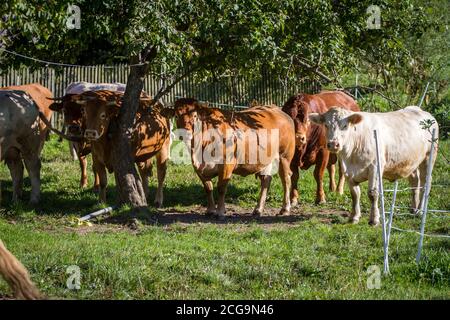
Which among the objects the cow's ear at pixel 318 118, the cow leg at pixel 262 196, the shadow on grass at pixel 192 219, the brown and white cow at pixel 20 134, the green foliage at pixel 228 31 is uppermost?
the green foliage at pixel 228 31

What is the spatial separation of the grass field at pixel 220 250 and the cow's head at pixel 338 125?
4.43 ft

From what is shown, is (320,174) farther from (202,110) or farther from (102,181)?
(102,181)

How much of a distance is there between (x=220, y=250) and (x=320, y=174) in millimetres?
4942

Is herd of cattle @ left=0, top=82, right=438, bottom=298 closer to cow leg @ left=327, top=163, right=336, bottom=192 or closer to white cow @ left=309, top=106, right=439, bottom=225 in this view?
white cow @ left=309, top=106, right=439, bottom=225

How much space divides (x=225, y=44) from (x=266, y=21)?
1.20 metres

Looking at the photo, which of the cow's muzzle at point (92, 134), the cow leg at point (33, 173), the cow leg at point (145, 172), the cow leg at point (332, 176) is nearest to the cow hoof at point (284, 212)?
the cow leg at point (332, 176)

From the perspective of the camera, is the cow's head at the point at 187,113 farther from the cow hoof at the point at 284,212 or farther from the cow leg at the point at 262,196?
the cow hoof at the point at 284,212

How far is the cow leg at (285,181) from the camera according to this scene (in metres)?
14.8

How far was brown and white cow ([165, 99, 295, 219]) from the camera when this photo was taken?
560 inches

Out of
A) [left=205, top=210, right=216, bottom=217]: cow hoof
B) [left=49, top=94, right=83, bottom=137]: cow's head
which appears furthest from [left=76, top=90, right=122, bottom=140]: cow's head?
[left=205, top=210, right=216, bottom=217]: cow hoof

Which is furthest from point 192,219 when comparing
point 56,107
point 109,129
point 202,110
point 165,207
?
point 56,107

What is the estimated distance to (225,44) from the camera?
43.9ft

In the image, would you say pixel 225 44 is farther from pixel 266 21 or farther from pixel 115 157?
pixel 115 157

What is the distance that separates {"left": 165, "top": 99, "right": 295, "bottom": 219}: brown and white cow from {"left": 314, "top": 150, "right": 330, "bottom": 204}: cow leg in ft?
3.11
